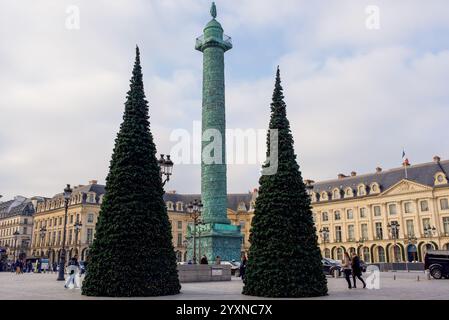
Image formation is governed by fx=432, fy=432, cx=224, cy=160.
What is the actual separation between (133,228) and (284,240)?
457cm

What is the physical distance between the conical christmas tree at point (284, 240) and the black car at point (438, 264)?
14.1m

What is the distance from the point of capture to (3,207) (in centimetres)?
10094

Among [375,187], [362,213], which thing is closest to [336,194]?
[362,213]

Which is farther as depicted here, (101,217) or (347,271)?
(347,271)

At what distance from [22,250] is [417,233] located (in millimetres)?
71065

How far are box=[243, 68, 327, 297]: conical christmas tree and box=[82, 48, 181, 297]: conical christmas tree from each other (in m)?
2.80

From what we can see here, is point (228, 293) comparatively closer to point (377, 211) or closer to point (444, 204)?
point (444, 204)

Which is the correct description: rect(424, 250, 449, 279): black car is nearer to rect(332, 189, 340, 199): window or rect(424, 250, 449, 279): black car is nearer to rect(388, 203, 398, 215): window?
rect(388, 203, 398, 215): window

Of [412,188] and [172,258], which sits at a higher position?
[412,188]

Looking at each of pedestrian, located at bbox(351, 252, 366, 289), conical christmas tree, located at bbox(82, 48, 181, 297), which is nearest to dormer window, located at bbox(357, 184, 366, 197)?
pedestrian, located at bbox(351, 252, 366, 289)

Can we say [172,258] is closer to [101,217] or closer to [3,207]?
[101,217]

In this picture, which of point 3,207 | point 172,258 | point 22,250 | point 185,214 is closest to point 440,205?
point 185,214

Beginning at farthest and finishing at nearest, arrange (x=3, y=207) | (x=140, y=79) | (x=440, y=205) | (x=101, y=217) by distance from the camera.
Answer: (x=3, y=207), (x=440, y=205), (x=140, y=79), (x=101, y=217)

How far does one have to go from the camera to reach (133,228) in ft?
42.8
